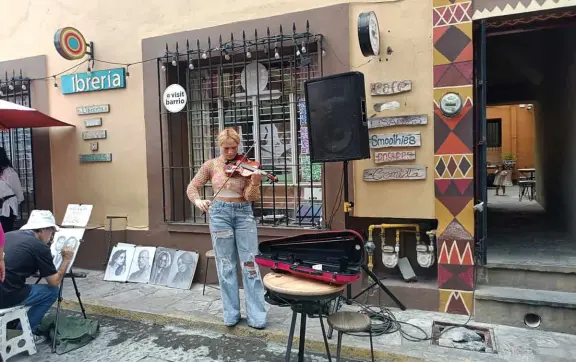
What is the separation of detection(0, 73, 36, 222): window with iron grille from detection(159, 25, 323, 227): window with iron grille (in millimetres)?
2567

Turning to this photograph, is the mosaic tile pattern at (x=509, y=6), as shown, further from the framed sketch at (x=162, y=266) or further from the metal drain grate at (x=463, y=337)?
the framed sketch at (x=162, y=266)

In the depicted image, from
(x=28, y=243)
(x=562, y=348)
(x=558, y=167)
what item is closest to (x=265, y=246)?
(x=28, y=243)

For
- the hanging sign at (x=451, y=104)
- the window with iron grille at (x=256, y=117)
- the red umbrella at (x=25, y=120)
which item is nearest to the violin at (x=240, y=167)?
the window with iron grille at (x=256, y=117)

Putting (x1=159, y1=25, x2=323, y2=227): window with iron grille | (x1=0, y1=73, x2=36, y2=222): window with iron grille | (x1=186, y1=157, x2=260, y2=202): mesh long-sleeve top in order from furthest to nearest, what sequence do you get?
(x1=0, y1=73, x2=36, y2=222): window with iron grille < (x1=159, y1=25, x2=323, y2=227): window with iron grille < (x1=186, y1=157, x2=260, y2=202): mesh long-sleeve top

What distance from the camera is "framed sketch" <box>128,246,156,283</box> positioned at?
5.55 m

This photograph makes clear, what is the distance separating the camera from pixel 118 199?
5.94m

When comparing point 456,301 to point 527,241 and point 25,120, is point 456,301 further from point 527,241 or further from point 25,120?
point 25,120

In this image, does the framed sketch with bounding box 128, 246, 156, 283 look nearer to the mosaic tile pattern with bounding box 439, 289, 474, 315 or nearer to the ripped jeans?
the ripped jeans

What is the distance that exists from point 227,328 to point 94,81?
3.94 m

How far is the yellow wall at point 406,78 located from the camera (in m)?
4.22

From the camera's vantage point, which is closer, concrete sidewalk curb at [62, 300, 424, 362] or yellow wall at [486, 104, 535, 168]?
concrete sidewalk curb at [62, 300, 424, 362]

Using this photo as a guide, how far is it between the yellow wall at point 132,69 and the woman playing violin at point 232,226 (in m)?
1.28

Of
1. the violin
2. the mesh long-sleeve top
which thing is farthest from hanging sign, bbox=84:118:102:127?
the violin

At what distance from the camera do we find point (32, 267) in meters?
3.67
